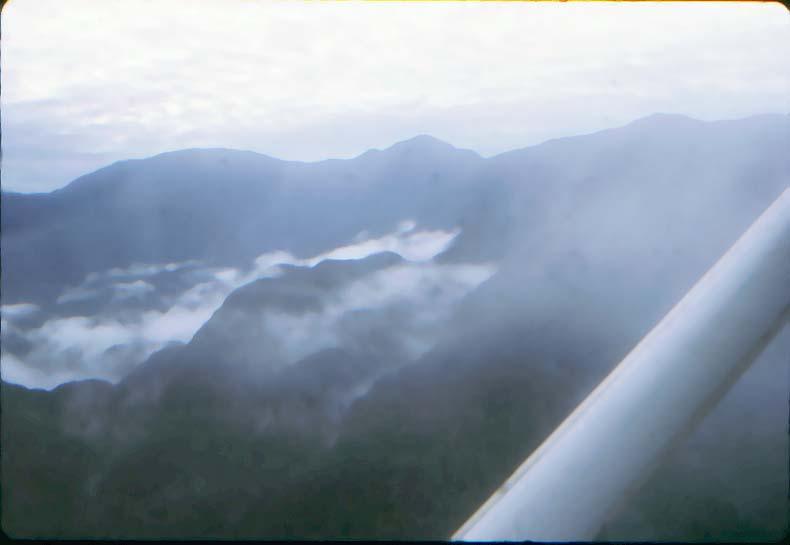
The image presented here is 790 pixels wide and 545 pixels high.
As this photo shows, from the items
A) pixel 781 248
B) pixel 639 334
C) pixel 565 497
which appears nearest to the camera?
pixel 565 497

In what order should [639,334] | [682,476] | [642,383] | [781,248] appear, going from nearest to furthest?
[642,383], [781,248], [682,476], [639,334]

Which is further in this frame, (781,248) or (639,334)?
(639,334)

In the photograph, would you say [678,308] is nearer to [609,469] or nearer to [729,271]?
[729,271]

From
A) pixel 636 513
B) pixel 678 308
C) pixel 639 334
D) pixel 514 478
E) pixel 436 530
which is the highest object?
pixel 678 308

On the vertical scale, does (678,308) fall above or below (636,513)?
above

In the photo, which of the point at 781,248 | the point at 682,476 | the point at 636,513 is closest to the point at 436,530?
the point at 636,513

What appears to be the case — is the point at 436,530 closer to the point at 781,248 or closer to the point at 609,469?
the point at 609,469
